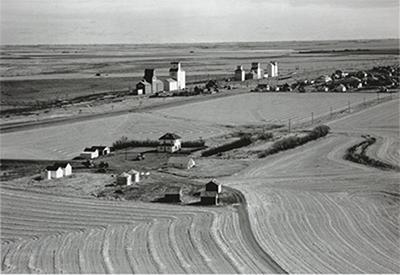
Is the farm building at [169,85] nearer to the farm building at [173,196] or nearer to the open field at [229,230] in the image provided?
the open field at [229,230]

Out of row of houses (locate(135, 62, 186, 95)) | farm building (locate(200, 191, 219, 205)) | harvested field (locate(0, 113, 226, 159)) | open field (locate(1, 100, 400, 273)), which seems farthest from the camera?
row of houses (locate(135, 62, 186, 95))

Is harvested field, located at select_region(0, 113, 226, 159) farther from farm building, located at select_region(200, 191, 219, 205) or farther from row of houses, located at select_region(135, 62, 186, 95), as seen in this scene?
row of houses, located at select_region(135, 62, 186, 95)

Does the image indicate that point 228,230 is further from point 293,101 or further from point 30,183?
point 293,101

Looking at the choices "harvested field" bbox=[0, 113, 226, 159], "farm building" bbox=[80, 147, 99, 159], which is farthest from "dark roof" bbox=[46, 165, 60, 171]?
"harvested field" bbox=[0, 113, 226, 159]

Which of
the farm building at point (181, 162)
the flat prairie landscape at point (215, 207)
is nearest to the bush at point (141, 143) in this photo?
the flat prairie landscape at point (215, 207)

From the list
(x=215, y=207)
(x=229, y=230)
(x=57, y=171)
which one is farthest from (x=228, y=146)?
(x=229, y=230)
